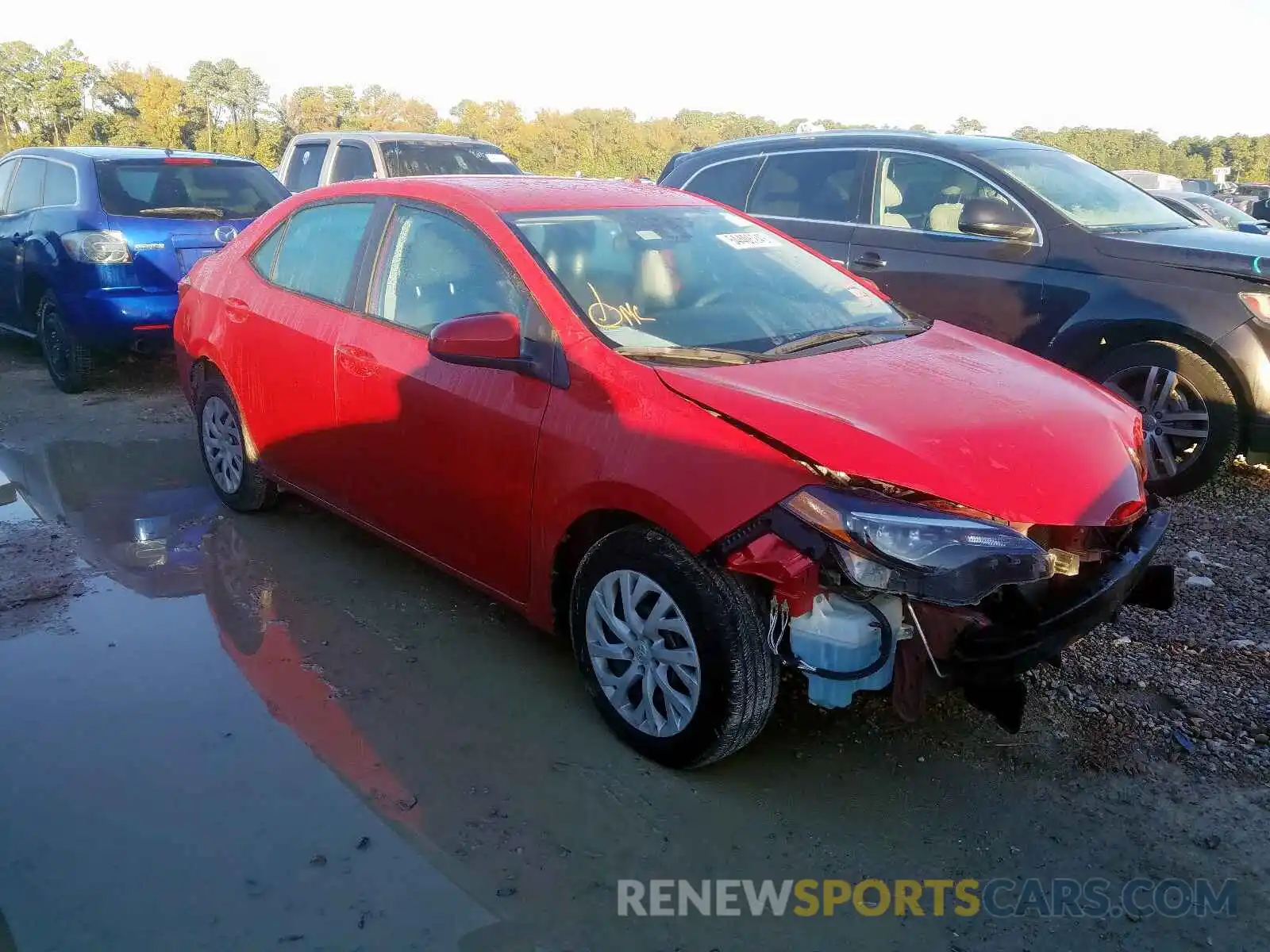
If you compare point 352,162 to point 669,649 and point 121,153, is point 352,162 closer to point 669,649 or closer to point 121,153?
point 121,153

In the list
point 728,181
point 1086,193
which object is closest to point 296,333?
point 728,181

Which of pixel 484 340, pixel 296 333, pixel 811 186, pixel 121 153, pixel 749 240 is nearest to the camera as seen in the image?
pixel 484 340

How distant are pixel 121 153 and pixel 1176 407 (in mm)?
7650

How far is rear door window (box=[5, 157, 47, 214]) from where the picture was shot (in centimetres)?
824

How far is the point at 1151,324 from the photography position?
5.44 metres

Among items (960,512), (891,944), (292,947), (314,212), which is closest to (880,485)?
(960,512)

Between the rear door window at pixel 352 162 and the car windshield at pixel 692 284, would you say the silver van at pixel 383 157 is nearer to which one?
the rear door window at pixel 352 162

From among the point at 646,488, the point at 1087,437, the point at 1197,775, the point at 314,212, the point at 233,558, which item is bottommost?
Answer: the point at 233,558

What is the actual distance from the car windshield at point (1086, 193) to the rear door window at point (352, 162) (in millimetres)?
7022

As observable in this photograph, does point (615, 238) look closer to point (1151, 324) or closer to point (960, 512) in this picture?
point (960, 512)

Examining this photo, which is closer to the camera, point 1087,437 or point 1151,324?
point 1087,437

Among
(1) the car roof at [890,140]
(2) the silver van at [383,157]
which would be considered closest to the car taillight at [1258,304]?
(1) the car roof at [890,140]

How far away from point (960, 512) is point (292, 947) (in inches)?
76.2

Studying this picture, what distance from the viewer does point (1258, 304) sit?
519cm
